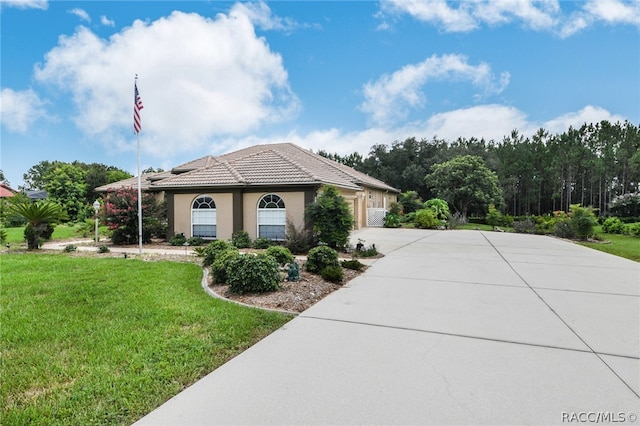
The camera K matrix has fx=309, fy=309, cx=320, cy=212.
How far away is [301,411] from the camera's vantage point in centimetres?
268

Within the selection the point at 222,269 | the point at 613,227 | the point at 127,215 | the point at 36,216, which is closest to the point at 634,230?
the point at 613,227

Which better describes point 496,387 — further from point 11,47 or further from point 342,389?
point 11,47

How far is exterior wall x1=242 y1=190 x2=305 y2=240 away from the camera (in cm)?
1350

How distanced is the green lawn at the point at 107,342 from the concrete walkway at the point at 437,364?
0.35 meters

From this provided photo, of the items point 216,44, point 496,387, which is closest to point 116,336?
point 496,387

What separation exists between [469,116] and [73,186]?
40.0m

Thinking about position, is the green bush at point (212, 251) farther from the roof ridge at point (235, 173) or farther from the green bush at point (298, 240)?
the roof ridge at point (235, 173)

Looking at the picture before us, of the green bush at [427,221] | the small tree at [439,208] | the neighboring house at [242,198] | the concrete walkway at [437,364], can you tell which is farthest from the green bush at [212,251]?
the small tree at [439,208]

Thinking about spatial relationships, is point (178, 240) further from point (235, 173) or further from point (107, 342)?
point (107, 342)

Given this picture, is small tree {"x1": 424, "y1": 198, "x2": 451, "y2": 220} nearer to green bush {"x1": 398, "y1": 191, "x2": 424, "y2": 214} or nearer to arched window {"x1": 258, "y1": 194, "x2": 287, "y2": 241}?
green bush {"x1": 398, "y1": 191, "x2": 424, "y2": 214}

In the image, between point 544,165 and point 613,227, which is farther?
point 544,165

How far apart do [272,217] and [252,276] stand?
781 centimetres

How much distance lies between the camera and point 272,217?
13930mm

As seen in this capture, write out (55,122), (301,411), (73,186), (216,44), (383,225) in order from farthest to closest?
(73,186)
(383,225)
(55,122)
(216,44)
(301,411)
